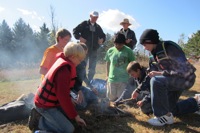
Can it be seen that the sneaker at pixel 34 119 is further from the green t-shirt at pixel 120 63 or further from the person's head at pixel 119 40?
the person's head at pixel 119 40

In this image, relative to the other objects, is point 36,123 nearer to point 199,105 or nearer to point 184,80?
point 184,80

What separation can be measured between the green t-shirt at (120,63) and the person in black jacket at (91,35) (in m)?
1.22

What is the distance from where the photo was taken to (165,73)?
11.6ft

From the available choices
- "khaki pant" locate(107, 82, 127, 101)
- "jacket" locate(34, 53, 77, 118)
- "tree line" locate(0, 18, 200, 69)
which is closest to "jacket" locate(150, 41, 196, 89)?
"jacket" locate(34, 53, 77, 118)

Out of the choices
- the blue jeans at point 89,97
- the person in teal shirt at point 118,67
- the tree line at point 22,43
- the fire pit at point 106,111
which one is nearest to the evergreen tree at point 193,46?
the tree line at point 22,43

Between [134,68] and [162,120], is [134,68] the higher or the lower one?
the higher one

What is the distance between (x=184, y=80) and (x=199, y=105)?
866 mm

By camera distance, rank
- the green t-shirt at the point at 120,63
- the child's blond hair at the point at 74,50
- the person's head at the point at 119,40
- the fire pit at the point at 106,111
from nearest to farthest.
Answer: the child's blond hair at the point at 74,50, the fire pit at the point at 106,111, the person's head at the point at 119,40, the green t-shirt at the point at 120,63

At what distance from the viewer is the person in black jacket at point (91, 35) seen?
A: 6613mm

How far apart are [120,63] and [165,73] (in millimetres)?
2038

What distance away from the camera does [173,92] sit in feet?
12.8

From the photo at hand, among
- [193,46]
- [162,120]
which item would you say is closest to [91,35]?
[162,120]

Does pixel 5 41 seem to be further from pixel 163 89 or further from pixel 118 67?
pixel 163 89

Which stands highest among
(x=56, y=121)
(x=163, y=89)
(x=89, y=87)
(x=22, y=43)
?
(x=22, y=43)
